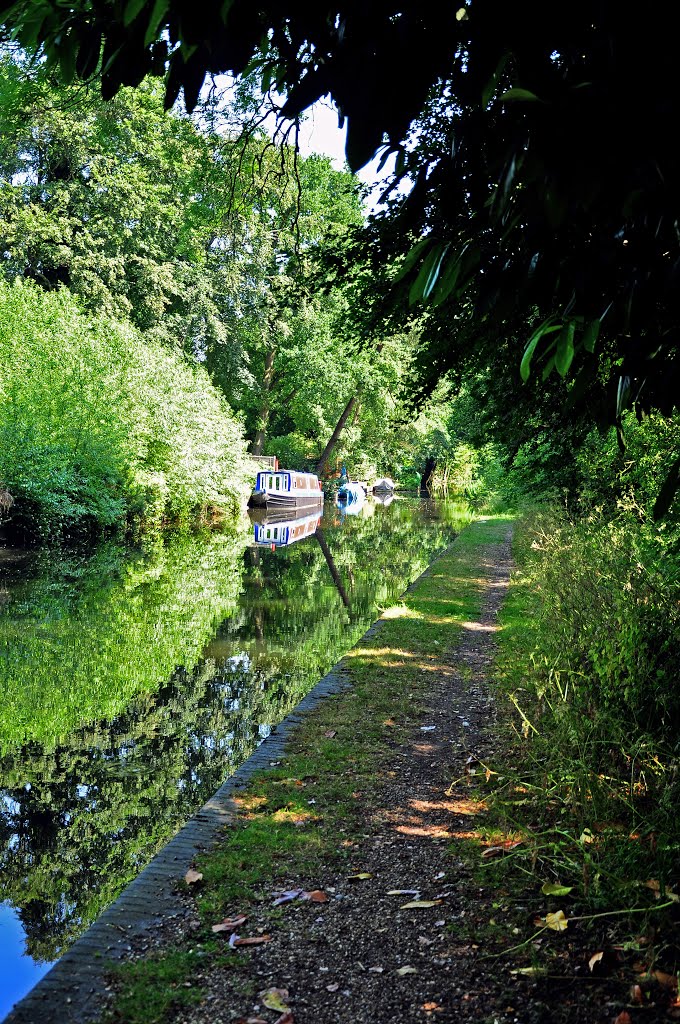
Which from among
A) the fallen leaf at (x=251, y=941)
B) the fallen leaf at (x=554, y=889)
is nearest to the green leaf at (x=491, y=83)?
the fallen leaf at (x=554, y=889)

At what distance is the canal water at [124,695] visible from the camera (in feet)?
16.1

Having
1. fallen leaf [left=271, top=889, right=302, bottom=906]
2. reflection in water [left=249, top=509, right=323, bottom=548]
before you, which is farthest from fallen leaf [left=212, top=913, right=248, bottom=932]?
reflection in water [left=249, top=509, right=323, bottom=548]

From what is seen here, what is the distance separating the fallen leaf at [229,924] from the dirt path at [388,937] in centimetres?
7

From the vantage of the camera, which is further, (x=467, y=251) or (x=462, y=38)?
(x=467, y=251)

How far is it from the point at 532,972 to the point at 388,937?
0.69 m

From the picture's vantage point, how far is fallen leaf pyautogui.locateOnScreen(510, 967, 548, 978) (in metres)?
3.24

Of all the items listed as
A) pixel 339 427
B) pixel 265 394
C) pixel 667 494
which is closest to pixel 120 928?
pixel 667 494

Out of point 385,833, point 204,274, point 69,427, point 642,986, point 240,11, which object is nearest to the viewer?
point 240,11

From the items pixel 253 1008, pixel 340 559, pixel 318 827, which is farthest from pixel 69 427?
pixel 253 1008

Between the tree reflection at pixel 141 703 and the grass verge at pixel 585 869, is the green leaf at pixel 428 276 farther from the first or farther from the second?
the tree reflection at pixel 141 703

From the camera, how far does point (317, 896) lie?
4027mm

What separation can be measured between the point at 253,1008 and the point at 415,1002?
631 millimetres

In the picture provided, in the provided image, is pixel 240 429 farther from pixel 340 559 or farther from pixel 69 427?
pixel 340 559

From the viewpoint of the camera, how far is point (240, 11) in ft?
4.97
